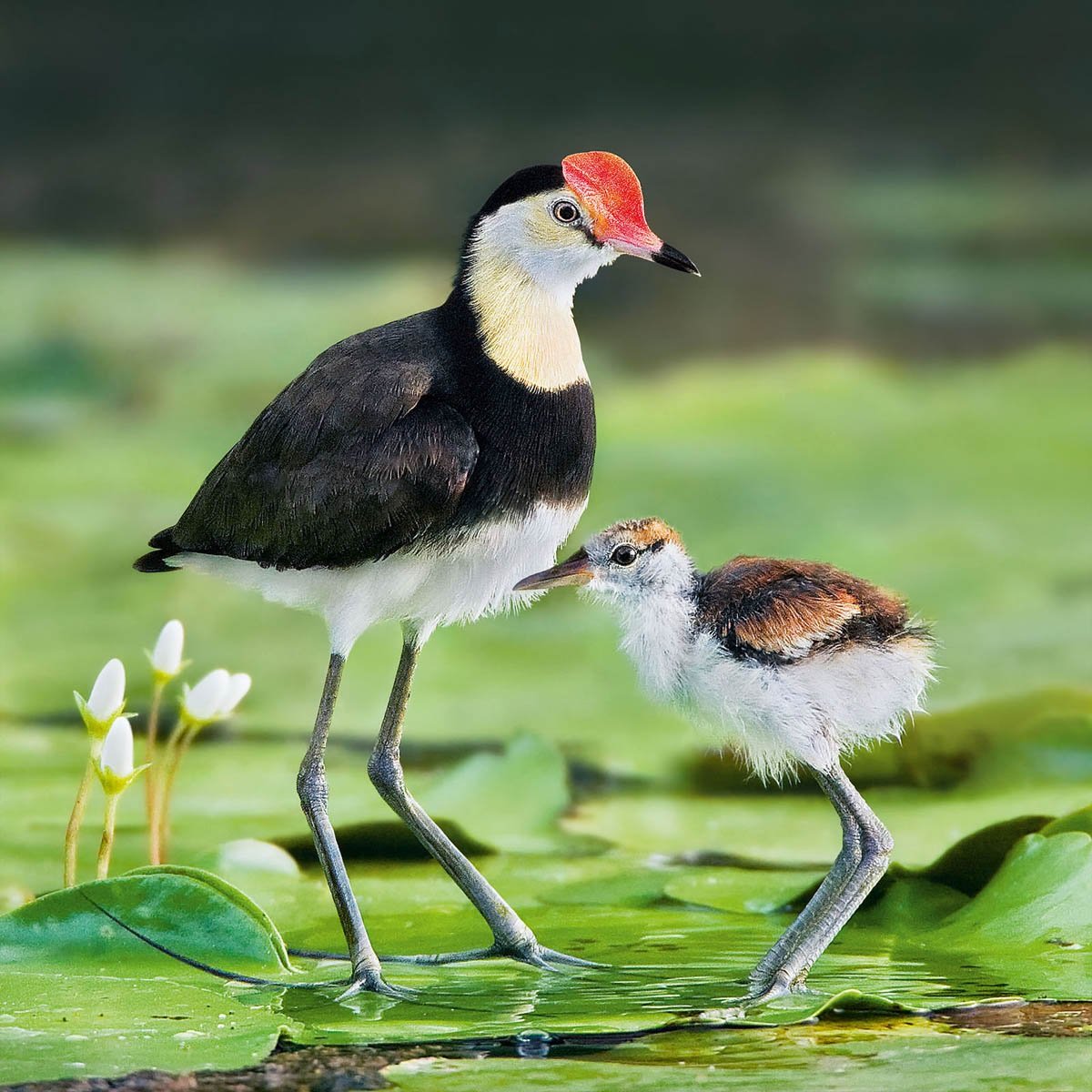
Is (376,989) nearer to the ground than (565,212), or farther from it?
nearer to the ground

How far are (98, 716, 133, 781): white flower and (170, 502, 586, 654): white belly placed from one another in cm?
27

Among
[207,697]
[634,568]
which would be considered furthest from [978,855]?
[207,697]

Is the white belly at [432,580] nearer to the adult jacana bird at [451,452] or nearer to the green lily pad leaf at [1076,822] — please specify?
the adult jacana bird at [451,452]

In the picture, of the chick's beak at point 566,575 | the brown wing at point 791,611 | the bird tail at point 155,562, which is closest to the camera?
the brown wing at point 791,611

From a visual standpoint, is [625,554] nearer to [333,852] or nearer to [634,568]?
[634,568]

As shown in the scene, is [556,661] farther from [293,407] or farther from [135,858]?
[293,407]

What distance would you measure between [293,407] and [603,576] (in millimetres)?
486

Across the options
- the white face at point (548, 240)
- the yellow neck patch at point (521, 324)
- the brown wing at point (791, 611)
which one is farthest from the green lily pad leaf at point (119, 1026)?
the white face at point (548, 240)

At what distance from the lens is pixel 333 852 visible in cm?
230

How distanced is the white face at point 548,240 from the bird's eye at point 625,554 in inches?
14.3

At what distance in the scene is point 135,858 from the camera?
8.96ft

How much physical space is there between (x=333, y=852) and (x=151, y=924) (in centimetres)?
25

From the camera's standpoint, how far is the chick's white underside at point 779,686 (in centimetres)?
208

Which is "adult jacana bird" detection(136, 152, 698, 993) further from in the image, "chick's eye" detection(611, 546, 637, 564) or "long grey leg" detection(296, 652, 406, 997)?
"chick's eye" detection(611, 546, 637, 564)
